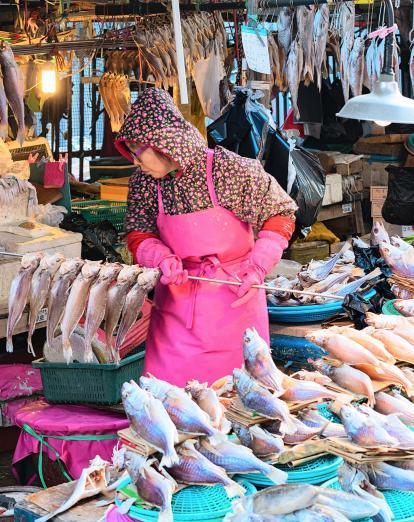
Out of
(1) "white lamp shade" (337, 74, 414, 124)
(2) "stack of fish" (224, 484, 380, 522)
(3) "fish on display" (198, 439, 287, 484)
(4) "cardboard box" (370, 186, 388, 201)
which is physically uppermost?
(1) "white lamp shade" (337, 74, 414, 124)

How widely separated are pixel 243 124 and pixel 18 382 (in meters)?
2.37

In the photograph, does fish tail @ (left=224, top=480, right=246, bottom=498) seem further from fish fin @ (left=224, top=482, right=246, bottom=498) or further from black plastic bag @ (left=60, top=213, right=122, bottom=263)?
black plastic bag @ (left=60, top=213, right=122, bottom=263)

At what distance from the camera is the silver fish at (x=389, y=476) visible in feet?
9.14

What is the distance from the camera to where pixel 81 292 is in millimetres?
4445

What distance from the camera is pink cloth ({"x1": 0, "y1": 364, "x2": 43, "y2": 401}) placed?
5.91m

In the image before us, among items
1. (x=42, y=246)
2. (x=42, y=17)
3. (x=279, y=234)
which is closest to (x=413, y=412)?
(x=279, y=234)

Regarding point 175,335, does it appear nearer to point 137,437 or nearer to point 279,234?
point 279,234

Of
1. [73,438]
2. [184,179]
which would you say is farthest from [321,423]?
[73,438]

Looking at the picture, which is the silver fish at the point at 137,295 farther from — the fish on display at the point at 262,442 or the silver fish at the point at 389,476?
the silver fish at the point at 389,476

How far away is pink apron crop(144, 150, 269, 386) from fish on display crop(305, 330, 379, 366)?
1.56 m

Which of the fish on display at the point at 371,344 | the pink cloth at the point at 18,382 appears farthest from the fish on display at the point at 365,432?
the pink cloth at the point at 18,382

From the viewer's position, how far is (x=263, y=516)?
2.41 m

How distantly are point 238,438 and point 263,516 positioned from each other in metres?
0.58

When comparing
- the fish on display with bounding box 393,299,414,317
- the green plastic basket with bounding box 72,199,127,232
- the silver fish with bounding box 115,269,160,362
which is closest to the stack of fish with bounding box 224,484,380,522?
the fish on display with bounding box 393,299,414,317
